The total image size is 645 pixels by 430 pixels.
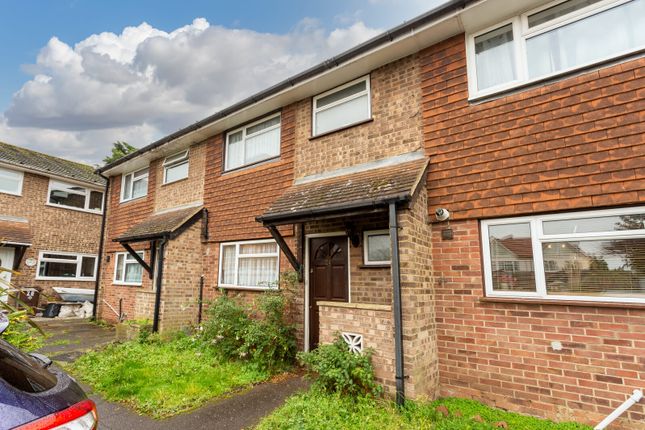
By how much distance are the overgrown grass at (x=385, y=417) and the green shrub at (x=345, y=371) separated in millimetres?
119

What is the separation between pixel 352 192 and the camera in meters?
4.93

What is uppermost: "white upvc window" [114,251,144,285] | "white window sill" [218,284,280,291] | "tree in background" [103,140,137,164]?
"tree in background" [103,140,137,164]

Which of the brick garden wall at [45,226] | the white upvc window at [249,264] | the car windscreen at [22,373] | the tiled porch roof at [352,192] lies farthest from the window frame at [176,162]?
the car windscreen at [22,373]

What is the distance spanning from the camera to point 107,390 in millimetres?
4840

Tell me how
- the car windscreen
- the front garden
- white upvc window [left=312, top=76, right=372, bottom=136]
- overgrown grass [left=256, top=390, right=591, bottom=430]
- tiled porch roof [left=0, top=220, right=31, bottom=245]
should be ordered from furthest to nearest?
tiled porch roof [left=0, top=220, right=31, bottom=245], white upvc window [left=312, top=76, right=372, bottom=136], the front garden, overgrown grass [left=256, top=390, right=591, bottom=430], the car windscreen

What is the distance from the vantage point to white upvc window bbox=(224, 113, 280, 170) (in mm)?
7484

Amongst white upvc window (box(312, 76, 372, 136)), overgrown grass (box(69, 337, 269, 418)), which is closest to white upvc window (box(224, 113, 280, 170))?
white upvc window (box(312, 76, 372, 136))

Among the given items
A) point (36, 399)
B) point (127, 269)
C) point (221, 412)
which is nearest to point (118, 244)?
A: point (127, 269)

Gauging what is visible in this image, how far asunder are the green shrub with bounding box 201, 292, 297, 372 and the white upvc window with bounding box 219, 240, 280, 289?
0.67 m

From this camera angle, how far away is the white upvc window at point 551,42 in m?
3.89

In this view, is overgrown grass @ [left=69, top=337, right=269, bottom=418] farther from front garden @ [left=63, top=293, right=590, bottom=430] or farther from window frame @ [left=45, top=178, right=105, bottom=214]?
window frame @ [left=45, top=178, right=105, bottom=214]

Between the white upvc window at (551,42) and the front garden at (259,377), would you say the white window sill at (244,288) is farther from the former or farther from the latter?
the white upvc window at (551,42)

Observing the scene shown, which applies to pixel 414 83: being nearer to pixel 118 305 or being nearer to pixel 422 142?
pixel 422 142

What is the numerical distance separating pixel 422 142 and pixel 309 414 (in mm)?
4015
